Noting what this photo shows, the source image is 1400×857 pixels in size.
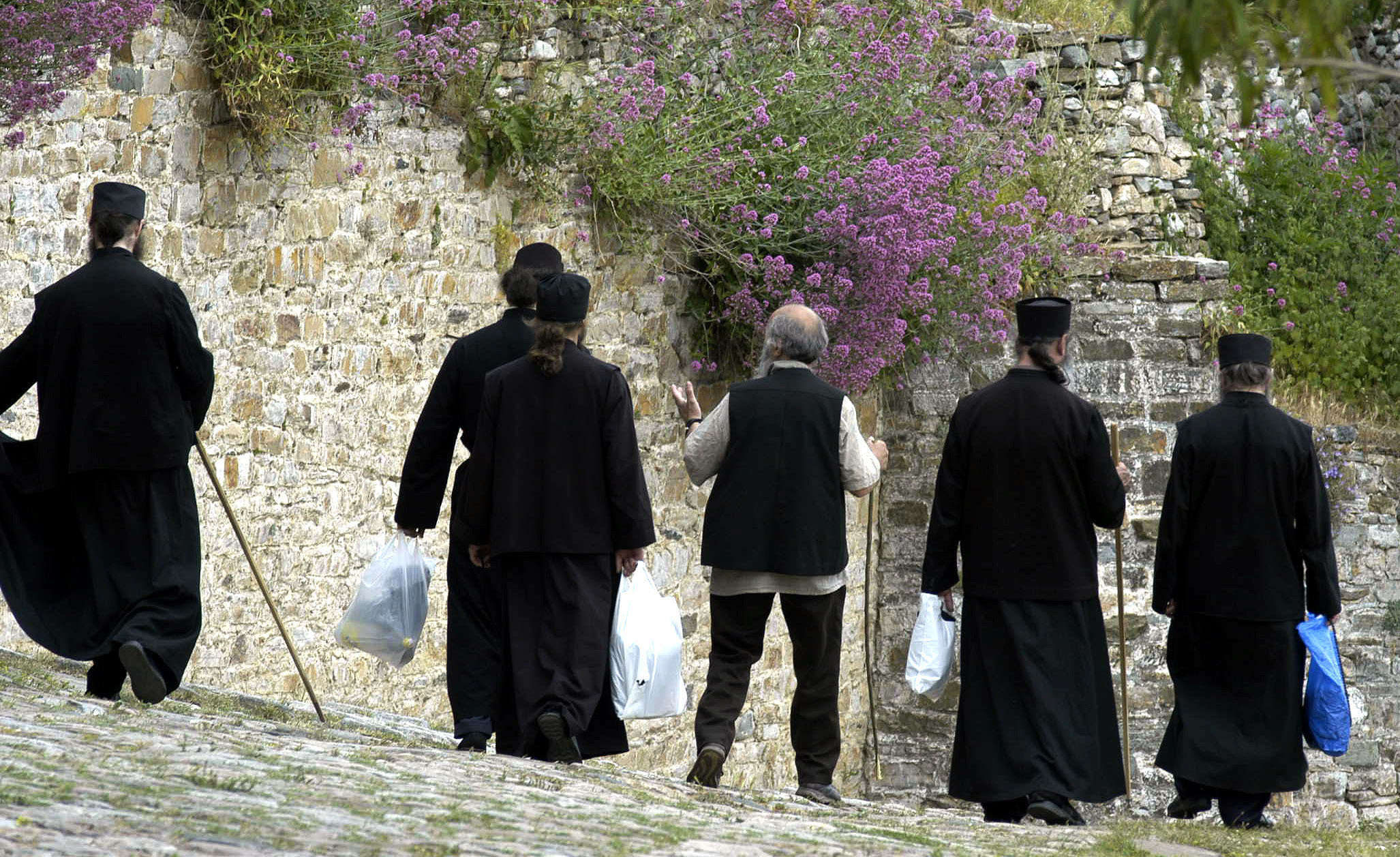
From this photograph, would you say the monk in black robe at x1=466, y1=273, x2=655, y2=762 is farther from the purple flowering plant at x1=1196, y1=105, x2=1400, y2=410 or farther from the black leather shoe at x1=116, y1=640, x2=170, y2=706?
the purple flowering plant at x1=1196, y1=105, x2=1400, y2=410

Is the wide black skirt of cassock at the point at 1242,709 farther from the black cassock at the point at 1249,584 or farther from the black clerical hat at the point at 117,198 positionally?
the black clerical hat at the point at 117,198

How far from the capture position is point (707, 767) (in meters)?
5.52

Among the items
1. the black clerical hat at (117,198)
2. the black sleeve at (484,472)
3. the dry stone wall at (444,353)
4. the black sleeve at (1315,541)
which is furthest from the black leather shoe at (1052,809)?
the black clerical hat at (117,198)

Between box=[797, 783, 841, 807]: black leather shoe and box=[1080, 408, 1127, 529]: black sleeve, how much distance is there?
1244 mm

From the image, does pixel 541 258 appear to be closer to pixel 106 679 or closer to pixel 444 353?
→ pixel 444 353

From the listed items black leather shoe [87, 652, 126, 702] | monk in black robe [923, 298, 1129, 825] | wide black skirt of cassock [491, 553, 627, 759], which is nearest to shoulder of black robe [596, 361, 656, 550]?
wide black skirt of cassock [491, 553, 627, 759]

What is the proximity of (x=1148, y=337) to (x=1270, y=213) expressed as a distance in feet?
6.86

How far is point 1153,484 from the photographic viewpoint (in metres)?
9.17

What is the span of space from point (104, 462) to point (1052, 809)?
10.3 ft

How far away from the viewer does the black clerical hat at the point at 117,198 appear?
5227 mm

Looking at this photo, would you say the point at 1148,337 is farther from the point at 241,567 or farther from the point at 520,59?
the point at 241,567

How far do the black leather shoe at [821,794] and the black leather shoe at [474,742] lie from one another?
3.33 feet

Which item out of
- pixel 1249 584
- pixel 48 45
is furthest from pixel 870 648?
pixel 48 45

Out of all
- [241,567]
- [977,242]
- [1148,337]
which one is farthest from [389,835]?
[1148,337]
